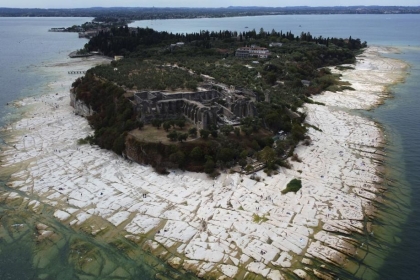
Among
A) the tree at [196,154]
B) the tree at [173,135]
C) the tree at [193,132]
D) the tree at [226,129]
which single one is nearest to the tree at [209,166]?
the tree at [196,154]

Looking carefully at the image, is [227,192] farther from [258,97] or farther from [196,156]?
[258,97]

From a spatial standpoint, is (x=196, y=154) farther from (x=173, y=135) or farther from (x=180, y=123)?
(x=180, y=123)

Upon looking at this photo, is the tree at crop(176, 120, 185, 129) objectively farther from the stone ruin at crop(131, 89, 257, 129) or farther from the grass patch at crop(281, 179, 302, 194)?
the grass patch at crop(281, 179, 302, 194)

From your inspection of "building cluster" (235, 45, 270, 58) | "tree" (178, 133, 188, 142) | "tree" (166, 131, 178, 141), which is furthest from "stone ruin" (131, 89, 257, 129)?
"building cluster" (235, 45, 270, 58)

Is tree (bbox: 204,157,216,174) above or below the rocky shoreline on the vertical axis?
above

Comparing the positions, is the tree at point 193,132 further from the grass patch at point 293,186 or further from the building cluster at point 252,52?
the building cluster at point 252,52

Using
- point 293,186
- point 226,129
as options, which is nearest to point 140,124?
point 226,129

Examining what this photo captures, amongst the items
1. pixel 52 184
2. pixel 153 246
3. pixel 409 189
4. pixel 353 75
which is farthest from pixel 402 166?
pixel 353 75
